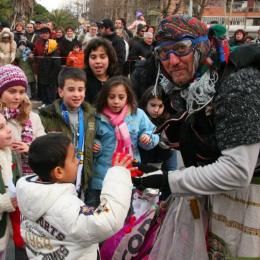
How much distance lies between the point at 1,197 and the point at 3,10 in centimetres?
2878

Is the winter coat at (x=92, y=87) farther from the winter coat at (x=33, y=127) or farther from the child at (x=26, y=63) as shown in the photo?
the child at (x=26, y=63)

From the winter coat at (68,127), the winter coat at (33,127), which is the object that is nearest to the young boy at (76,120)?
the winter coat at (68,127)

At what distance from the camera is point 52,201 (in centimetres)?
A: 202

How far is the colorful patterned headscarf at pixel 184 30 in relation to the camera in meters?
1.97

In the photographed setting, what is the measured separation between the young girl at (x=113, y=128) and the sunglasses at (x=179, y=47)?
171 cm

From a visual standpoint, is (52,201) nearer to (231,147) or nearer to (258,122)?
(231,147)

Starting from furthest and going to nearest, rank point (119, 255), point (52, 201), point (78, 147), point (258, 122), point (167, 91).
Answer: point (78, 147) → point (119, 255) → point (167, 91) → point (52, 201) → point (258, 122)

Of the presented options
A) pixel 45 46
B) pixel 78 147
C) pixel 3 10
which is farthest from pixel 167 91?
pixel 3 10

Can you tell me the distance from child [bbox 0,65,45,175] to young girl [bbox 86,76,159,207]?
0.60 m

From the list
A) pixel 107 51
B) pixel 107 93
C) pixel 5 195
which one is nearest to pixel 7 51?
pixel 107 51

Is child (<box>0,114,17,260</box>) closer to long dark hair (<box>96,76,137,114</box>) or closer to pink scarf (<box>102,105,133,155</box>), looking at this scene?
pink scarf (<box>102,105,133,155</box>)

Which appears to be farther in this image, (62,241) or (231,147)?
(62,241)

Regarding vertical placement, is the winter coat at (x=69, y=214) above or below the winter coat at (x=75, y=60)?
below

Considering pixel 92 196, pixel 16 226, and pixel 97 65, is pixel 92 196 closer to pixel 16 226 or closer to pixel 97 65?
pixel 16 226
